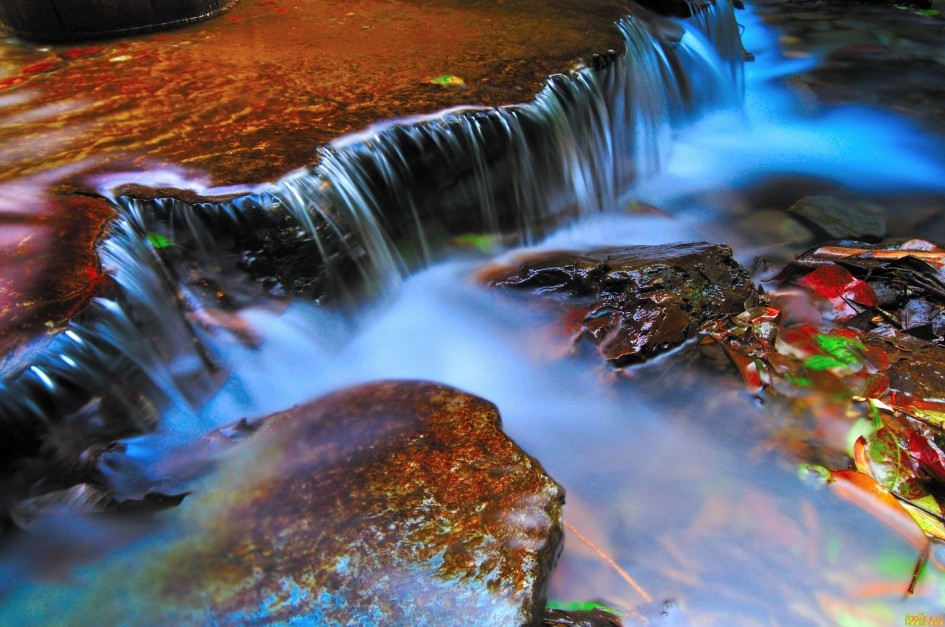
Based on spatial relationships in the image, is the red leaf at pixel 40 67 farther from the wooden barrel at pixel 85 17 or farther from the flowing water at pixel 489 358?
the flowing water at pixel 489 358

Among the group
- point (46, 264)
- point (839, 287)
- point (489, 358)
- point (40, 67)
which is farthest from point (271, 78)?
point (839, 287)

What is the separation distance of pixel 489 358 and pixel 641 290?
2.97 ft

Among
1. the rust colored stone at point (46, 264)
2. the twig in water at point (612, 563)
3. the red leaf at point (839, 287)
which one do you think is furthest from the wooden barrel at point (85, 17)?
the red leaf at point (839, 287)

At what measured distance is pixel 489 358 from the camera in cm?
346

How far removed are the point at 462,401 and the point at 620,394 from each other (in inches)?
34.5

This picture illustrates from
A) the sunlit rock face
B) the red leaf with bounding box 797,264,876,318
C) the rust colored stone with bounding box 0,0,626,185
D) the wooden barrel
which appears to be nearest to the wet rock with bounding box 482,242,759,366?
the red leaf with bounding box 797,264,876,318

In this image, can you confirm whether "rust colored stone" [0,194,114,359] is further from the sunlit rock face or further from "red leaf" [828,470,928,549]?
"red leaf" [828,470,928,549]

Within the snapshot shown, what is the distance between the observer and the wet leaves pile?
261cm

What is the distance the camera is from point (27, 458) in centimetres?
223

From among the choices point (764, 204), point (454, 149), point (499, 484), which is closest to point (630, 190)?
point (764, 204)

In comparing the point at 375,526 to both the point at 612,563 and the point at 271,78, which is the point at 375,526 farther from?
the point at 271,78

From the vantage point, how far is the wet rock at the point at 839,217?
4.50 meters

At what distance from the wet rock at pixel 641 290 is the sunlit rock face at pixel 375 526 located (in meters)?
0.95

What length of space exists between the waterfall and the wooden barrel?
264 cm
